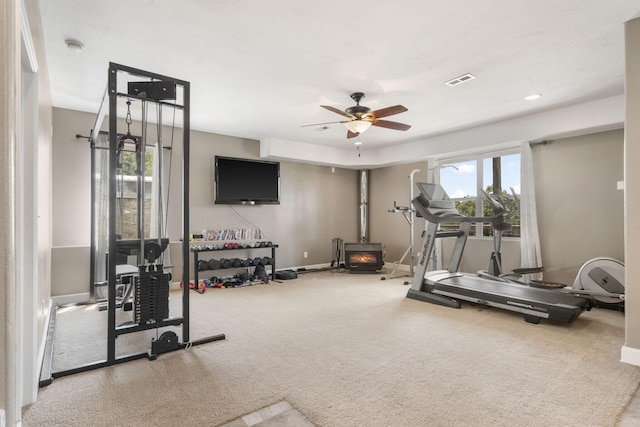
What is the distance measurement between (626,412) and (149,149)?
6.10 metres

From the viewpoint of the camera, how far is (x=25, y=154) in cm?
215

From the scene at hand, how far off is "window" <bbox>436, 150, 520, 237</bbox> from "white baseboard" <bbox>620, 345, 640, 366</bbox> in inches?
116

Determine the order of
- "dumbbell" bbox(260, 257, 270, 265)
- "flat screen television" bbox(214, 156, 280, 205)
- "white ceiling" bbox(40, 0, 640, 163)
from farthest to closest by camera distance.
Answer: "dumbbell" bbox(260, 257, 270, 265) < "flat screen television" bbox(214, 156, 280, 205) < "white ceiling" bbox(40, 0, 640, 163)

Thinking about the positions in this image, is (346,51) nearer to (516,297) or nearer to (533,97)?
(533,97)

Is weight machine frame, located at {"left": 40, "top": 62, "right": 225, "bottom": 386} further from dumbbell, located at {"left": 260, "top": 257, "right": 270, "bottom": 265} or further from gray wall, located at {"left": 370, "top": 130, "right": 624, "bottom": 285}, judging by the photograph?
gray wall, located at {"left": 370, "top": 130, "right": 624, "bottom": 285}

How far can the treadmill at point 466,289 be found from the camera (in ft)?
11.8

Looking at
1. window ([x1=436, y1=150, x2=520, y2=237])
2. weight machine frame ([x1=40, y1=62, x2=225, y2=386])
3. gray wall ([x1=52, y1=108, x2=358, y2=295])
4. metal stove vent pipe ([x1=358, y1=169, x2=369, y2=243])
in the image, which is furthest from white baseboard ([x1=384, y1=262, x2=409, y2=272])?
weight machine frame ([x1=40, y1=62, x2=225, y2=386])

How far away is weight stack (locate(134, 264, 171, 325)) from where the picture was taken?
279 cm

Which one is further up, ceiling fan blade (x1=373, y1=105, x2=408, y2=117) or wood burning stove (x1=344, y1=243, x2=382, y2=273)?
ceiling fan blade (x1=373, y1=105, x2=408, y2=117)

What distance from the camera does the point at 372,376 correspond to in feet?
7.91

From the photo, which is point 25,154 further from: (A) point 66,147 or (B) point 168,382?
(A) point 66,147

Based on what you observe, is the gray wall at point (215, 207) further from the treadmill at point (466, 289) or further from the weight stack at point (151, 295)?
the treadmill at point (466, 289)

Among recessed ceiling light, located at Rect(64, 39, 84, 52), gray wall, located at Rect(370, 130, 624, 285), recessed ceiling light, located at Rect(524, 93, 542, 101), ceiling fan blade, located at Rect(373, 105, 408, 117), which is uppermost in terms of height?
recessed ceiling light, located at Rect(64, 39, 84, 52)

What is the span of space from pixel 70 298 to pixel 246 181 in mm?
3191
